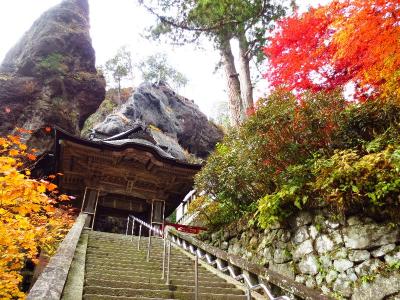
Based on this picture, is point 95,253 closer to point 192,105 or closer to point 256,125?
point 256,125

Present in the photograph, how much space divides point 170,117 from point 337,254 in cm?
2741

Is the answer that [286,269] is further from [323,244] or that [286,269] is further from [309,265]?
[323,244]

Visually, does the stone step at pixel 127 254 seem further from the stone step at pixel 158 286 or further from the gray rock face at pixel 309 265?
the gray rock face at pixel 309 265

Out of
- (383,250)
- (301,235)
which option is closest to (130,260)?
(301,235)

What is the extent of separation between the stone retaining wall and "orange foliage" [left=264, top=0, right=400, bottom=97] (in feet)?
11.2

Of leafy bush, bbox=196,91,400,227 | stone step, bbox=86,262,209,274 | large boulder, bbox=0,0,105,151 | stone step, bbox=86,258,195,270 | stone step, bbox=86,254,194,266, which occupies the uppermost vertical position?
large boulder, bbox=0,0,105,151

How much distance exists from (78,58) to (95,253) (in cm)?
2178

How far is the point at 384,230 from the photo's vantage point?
4379 millimetres

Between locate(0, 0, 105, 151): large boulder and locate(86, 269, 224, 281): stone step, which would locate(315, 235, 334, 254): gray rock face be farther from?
locate(0, 0, 105, 151): large boulder

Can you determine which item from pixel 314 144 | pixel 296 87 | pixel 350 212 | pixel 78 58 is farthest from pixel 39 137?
pixel 350 212

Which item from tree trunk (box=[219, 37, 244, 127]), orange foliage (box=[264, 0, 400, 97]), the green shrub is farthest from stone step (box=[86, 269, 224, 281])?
the green shrub

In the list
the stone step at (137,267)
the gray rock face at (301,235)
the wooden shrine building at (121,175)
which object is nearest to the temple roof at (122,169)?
the wooden shrine building at (121,175)

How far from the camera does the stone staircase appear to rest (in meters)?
4.52

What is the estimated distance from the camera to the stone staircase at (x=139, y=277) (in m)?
4.52
